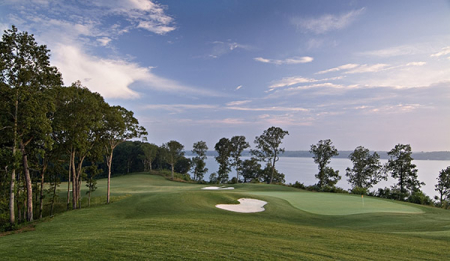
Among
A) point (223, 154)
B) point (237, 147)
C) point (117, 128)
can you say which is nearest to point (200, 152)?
point (223, 154)

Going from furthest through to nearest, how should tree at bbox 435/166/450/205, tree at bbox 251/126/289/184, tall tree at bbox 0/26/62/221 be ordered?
tree at bbox 251/126/289/184 < tree at bbox 435/166/450/205 < tall tree at bbox 0/26/62/221

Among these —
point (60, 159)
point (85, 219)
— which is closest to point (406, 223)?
point (85, 219)

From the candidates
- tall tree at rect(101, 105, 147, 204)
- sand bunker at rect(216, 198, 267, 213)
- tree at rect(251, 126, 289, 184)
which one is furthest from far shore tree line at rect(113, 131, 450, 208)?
tall tree at rect(101, 105, 147, 204)

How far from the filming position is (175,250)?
6.89 meters

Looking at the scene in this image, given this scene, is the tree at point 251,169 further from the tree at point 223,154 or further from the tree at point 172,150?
the tree at point 172,150

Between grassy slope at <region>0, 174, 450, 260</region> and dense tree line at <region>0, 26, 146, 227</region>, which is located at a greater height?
dense tree line at <region>0, 26, 146, 227</region>

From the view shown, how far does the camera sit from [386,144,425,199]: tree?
137 feet

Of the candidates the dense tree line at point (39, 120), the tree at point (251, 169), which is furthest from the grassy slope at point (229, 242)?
the tree at point (251, 169)

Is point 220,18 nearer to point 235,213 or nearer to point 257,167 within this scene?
point 235,213

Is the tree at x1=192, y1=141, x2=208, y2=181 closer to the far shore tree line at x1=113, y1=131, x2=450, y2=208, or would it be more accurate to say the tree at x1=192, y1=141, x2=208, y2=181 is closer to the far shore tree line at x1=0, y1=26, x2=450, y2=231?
the far shore tree line at x1=113, y1=131, x2=450, y2=208

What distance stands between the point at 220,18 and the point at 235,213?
2393cm

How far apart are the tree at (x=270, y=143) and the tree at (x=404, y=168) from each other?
19.3 metres

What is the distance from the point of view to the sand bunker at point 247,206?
18244 mm

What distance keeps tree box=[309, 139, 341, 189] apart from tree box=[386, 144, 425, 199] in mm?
9313
